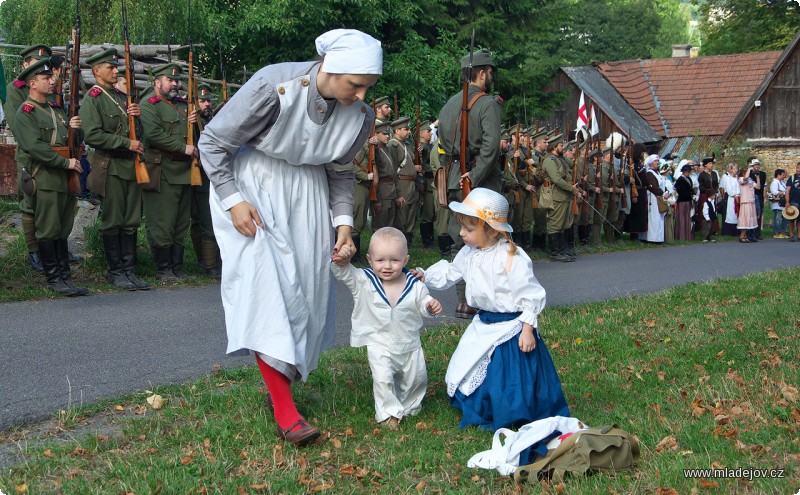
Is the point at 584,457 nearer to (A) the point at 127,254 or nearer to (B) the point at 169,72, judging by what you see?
(A) the point at 127,254

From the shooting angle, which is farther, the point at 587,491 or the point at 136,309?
the point at 136,309

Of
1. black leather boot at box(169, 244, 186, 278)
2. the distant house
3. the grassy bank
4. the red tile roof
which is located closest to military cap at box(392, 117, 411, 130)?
black leather boot at box(169, 244, 186, 278)

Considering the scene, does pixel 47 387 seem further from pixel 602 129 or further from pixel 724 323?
pixel 602 129

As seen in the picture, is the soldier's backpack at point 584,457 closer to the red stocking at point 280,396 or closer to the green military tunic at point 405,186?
the red stocking at point 280,396

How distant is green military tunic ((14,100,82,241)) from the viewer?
9.57 m

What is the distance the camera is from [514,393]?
17.4 ft

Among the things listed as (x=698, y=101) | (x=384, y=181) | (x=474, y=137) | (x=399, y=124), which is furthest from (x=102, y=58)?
(x=698, y=101)

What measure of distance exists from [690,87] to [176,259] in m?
42.5

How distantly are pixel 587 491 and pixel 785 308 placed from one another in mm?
5851

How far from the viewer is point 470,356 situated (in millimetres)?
5516

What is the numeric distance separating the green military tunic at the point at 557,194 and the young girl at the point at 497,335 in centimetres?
1135

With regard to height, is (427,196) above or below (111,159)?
below

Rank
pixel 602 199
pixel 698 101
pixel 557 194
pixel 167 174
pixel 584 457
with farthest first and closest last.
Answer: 1. pixel 698 101
2. pixel 602 199
3. pixel 557 194
4. pixel 167 174
5. pixel 584 457

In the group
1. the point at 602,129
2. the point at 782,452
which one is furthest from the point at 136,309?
the point at 602,129
